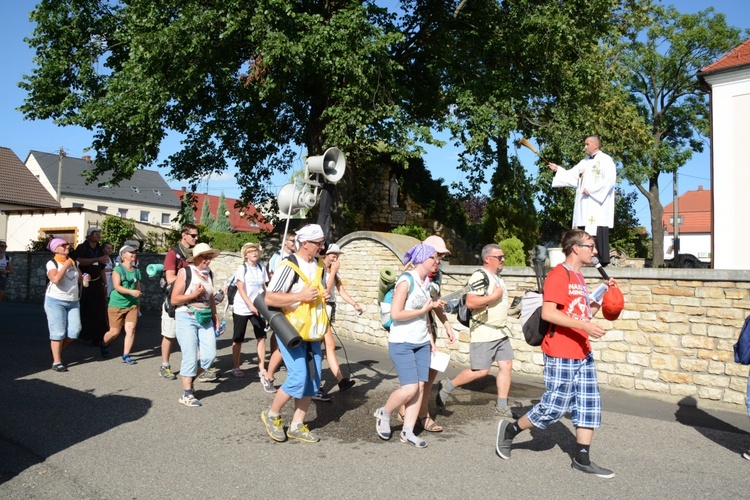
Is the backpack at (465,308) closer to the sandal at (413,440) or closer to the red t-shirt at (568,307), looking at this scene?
the sandal at (413,440)

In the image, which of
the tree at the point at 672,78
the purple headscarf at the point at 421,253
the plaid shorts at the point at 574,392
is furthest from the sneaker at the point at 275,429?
the tree at the point at 672,78

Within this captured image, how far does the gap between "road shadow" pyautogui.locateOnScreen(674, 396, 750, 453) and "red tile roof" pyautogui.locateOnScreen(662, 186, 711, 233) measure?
67.8m

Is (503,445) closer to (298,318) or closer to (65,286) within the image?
(298,318)

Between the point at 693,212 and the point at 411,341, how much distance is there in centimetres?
7916

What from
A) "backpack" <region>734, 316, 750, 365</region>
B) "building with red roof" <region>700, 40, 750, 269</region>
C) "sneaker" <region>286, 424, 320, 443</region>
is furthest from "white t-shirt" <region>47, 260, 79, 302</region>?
"building with red roof" <region>700, 40, 750, 269</region>

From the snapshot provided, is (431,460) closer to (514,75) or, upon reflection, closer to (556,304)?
(556,304)

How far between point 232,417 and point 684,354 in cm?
571

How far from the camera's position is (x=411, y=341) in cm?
574

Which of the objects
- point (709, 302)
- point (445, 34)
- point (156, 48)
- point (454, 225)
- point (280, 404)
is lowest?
point (280, 404)

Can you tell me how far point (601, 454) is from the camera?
5.65m

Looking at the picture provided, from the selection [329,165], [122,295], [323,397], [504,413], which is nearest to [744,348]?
[504,413]

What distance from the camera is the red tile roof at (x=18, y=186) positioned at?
4284cm

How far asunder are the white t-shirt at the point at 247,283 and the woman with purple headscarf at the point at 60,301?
2439mm

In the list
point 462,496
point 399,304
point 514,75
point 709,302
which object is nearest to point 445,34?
point 514,75
